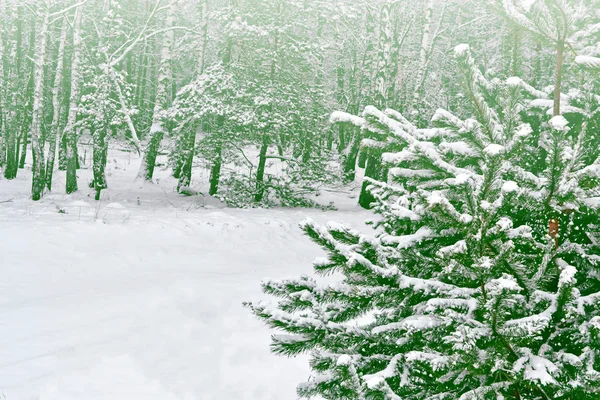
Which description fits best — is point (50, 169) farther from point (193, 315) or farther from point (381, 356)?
point (381, 356)

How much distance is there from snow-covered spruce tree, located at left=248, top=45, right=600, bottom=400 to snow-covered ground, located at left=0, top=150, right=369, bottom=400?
2872 millimetres

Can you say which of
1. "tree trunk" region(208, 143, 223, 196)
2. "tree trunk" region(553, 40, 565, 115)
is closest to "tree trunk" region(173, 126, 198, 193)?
"tree trunk" region(208, 143, 223, 196)

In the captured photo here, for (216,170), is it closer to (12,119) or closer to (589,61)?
(12,119)

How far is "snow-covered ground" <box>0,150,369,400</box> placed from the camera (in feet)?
14.8

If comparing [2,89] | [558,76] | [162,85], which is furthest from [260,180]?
[558,76]

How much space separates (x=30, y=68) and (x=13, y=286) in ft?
57.6

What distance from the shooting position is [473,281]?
1.75 m

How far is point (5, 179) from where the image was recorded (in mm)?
18594

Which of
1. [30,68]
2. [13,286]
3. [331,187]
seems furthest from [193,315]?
[30,68]

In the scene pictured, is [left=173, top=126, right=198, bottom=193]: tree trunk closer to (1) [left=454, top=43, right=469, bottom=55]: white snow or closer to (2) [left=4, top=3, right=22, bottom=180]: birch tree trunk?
(2) [left=4, top=3, right=22, bottom=180]: birch tree trunk

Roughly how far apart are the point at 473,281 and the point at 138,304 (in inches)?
213

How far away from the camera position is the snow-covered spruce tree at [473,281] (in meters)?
1.57

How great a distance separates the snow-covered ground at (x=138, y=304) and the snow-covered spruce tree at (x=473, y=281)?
2.87m

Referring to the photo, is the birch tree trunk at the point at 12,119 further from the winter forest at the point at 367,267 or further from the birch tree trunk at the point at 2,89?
the winter forest at the point at 367,267
